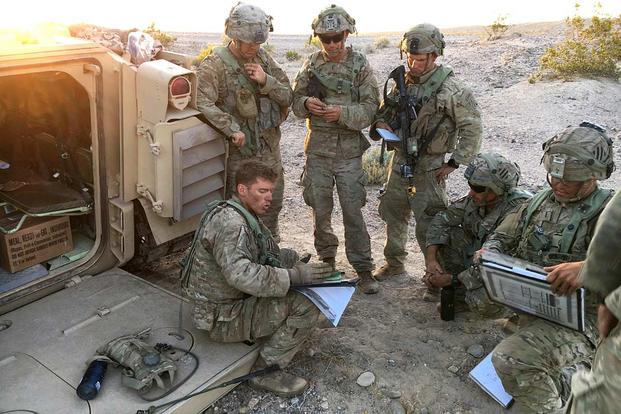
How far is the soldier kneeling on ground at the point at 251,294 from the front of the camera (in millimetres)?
3783

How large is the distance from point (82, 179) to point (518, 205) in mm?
3339

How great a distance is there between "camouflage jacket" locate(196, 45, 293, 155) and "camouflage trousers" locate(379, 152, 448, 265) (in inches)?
42.6

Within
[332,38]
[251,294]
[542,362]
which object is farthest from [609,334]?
[332,38]

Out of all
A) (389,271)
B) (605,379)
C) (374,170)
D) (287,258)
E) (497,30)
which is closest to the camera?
(605,379)

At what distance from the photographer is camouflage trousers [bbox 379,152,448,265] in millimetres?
5113

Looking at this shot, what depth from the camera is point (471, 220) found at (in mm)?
4688

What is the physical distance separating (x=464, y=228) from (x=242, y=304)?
73.1 inches

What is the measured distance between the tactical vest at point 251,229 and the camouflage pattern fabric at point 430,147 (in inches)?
63.9

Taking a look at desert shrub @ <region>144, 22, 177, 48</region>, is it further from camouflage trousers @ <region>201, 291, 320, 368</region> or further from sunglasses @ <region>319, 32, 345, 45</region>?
camouflage trousers @ <region>201, 291, 320, 368</region>

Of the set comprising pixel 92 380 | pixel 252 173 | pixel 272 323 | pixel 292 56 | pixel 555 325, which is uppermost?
pixel 252 173

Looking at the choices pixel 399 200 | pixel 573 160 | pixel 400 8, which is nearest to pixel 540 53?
pixel 399 200

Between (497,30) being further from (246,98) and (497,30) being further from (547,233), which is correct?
(547,233)

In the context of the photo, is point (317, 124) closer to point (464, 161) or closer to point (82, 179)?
point (464, 161)

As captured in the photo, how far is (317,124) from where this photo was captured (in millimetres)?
5262
